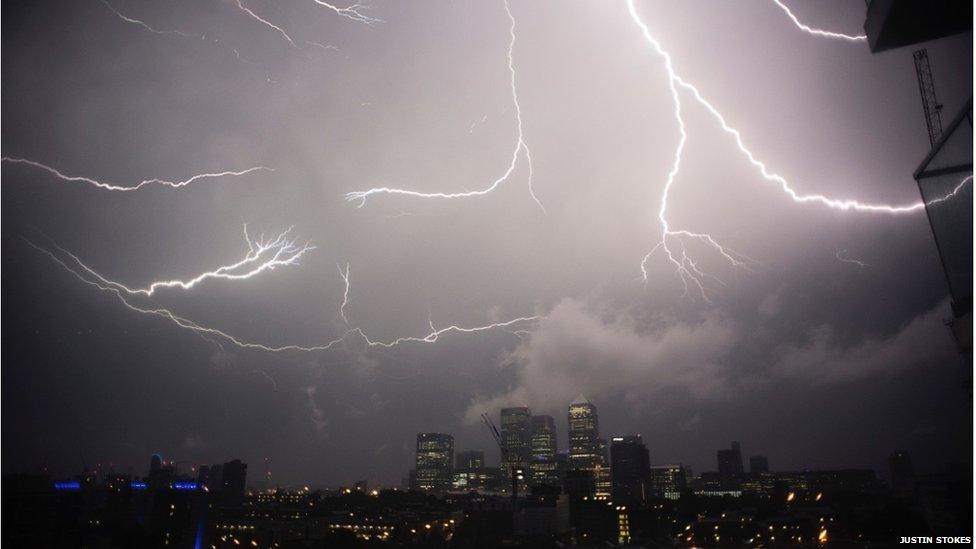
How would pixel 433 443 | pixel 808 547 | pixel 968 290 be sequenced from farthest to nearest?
pixel 433 443, pixel 808 547, pixel 968 290

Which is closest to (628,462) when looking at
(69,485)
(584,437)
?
(584,437)

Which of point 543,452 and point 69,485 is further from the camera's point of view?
point 543,452

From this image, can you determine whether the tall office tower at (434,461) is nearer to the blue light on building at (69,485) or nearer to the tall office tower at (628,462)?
the tall office tower at (628,462)

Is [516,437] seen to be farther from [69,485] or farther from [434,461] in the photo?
[69,485]

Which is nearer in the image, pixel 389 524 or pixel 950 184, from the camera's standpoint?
pixel 950 184

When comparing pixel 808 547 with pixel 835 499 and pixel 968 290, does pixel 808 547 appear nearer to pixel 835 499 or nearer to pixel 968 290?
pixel 968 290

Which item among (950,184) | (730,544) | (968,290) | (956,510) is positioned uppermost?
(950,184)

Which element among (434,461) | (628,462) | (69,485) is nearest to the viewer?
(69,485)

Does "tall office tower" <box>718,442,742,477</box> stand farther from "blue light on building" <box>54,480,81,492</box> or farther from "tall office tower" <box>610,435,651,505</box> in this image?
"blue light on building" <box>54,480,81,492</box>

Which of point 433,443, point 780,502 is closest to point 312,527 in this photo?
point 780,502
